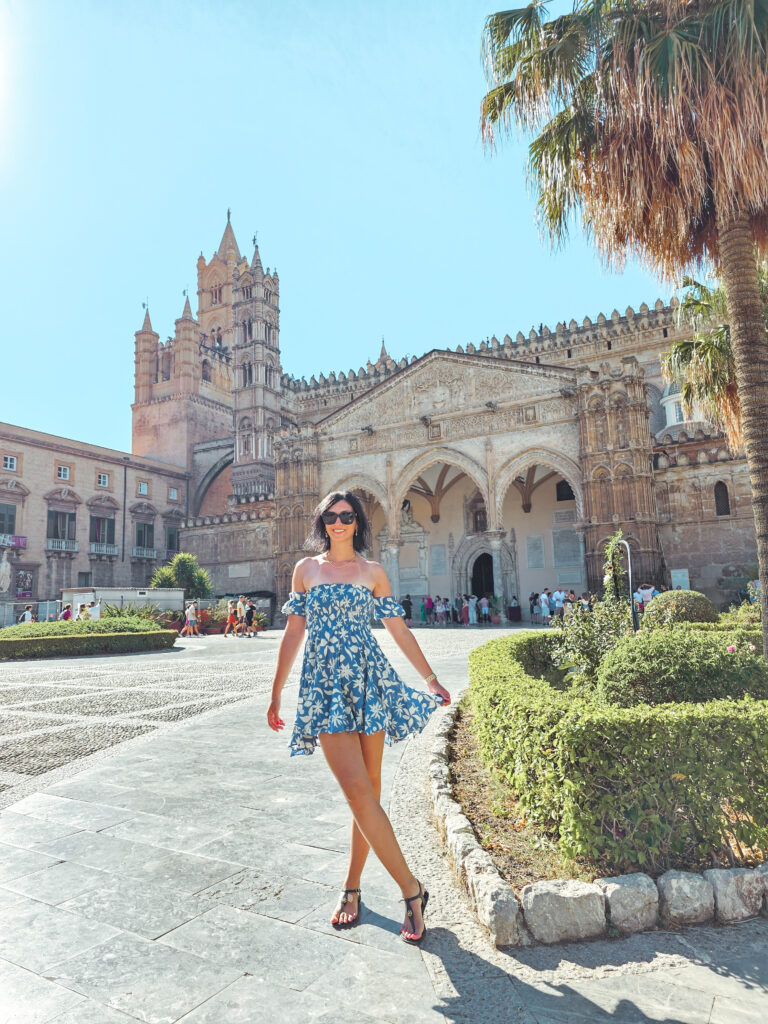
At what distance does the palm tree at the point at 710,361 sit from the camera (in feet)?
31.5

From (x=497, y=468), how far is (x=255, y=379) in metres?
23.4

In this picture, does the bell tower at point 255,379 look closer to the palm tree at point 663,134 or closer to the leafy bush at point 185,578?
the leafy bush at point 185,578

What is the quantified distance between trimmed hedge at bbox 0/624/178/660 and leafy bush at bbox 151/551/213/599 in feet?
43.4

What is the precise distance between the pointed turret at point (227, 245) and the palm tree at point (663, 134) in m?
64.4

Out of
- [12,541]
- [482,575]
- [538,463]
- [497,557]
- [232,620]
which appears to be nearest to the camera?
[232,620]

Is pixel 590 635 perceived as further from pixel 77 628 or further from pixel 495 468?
pixel 495 468

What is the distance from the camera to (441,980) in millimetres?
2377

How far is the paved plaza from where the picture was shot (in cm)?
222

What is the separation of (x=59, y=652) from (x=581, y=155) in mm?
16325

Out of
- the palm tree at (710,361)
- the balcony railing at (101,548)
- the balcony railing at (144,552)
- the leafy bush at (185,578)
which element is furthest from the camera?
the balcony railing at (144,552)

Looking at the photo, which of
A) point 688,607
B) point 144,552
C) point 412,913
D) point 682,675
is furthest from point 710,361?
point 144,552

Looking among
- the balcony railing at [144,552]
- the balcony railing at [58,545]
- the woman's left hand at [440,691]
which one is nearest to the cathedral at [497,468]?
the balcony railing at [144,552]

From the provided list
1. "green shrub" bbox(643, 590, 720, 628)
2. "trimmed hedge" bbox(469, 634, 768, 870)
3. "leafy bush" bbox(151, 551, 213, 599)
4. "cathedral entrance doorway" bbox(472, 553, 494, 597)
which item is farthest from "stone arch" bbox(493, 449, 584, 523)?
"trimmed hedge" bbox(469, 634, 768, 870)

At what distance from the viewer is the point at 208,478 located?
48.7m
